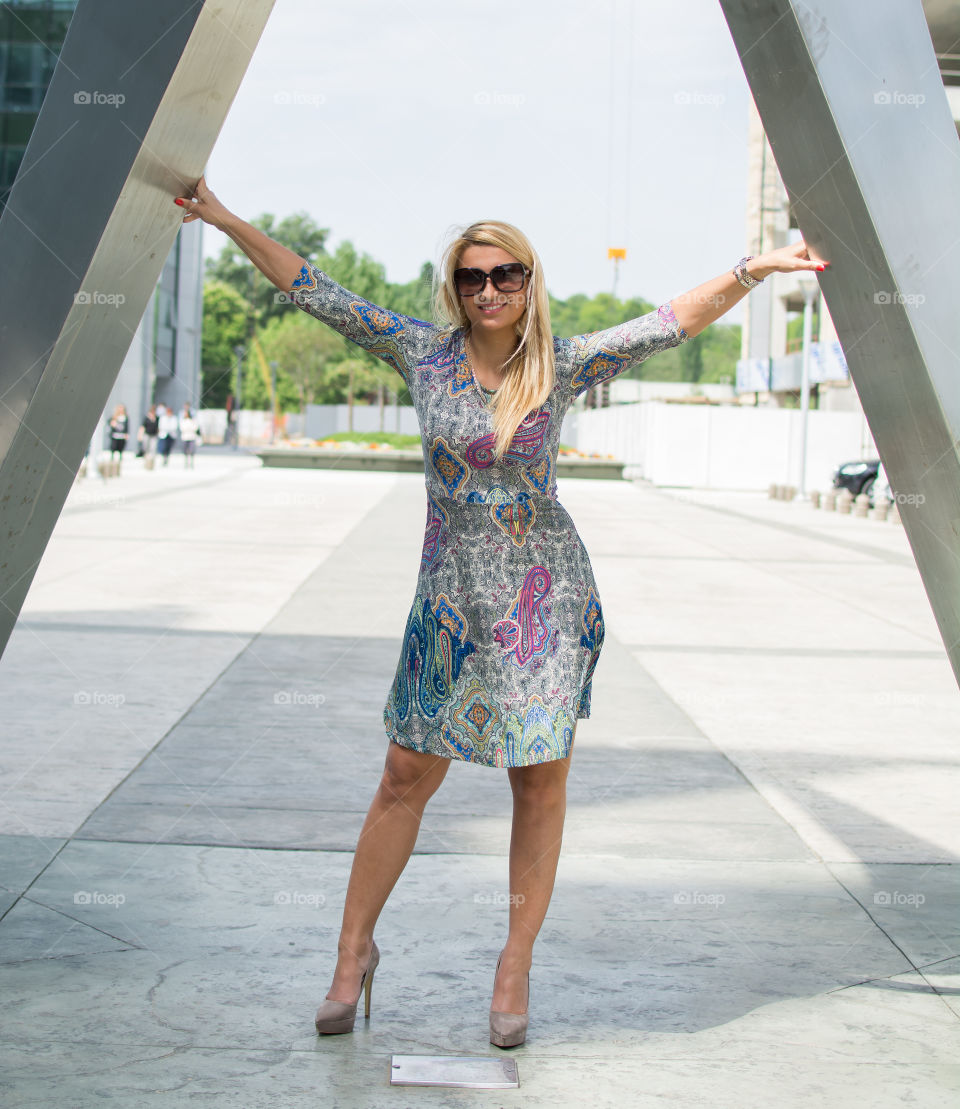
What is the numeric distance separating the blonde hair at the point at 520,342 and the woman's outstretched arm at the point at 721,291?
1.08ft

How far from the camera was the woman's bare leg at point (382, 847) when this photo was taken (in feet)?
9.99

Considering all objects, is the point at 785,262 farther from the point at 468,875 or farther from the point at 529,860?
the point at 468,875

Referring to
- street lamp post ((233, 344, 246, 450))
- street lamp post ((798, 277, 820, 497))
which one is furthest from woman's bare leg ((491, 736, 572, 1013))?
street lamp post ((233, 344, 246, 450))

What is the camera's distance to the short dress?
9.78ft

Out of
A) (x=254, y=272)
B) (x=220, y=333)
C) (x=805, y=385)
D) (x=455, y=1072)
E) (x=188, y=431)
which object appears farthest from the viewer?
(x=254, y=272)

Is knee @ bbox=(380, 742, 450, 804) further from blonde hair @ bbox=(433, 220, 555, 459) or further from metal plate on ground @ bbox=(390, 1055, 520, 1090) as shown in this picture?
blonde hair @ bbox=(433, 220, 555, 459)

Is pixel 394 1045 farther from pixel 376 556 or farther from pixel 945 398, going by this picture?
pixel 376 556

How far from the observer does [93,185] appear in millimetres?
2857

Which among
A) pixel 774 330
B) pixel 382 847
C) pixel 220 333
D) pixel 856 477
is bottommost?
pixel 856 477

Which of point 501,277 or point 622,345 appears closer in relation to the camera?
point 501,277

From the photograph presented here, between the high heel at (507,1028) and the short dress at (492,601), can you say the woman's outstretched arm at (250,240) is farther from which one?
the high heel at (507,1028)

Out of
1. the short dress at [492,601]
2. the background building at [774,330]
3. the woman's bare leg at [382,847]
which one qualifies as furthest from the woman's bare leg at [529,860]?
the background building at [774,330]

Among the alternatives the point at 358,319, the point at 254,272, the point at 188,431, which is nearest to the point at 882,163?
the point at 358,319

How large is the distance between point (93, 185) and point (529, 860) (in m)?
1.79
